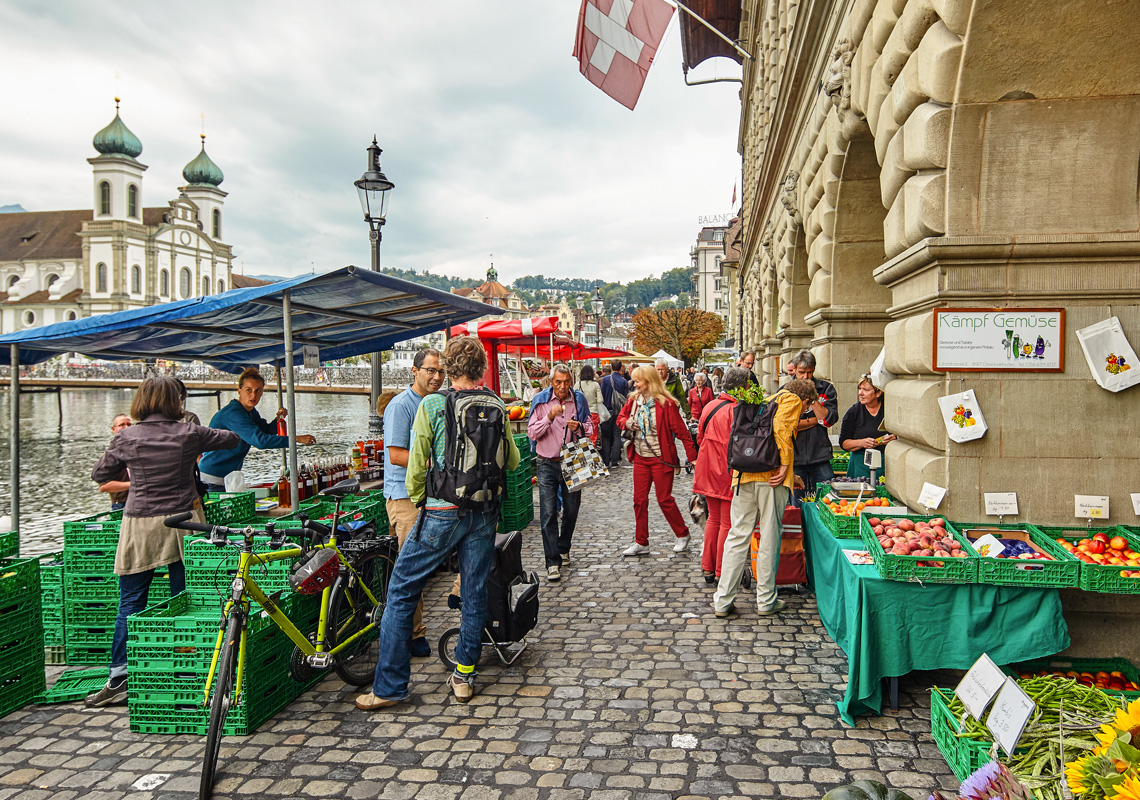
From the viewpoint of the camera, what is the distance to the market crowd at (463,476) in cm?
447

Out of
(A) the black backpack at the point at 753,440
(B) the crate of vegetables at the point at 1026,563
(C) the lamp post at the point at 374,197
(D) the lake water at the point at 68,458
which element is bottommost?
(D) the lake water at the point at 68,458

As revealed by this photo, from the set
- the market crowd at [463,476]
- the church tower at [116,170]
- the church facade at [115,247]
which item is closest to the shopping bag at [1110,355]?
the market crowd at [463,476]

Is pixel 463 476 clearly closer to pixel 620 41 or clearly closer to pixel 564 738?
pixel 564 738

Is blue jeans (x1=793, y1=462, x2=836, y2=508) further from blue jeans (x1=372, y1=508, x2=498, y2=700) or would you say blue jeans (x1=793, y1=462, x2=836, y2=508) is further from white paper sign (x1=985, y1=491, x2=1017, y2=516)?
blue jeans (x1=372, y1=508, x2=498, y2=700)

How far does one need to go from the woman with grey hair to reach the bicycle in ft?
9.34

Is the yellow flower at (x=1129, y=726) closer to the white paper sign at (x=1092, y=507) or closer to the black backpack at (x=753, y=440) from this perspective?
the white paper sign at (x=1092, y=507)

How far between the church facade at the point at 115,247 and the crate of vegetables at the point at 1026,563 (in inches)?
4026

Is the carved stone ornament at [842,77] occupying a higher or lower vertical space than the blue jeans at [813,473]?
higher

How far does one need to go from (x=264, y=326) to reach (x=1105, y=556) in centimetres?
742

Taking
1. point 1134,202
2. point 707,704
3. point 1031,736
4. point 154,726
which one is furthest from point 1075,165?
point 154,726

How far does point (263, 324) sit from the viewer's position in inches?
302

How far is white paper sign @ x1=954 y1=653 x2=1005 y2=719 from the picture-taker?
326 cm

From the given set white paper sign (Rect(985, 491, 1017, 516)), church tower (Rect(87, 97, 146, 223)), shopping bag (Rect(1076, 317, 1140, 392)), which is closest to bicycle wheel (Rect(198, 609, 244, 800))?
white paper sign (Rect(985, 491, 1017, 516))

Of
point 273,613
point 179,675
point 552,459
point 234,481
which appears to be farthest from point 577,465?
point 179,675
